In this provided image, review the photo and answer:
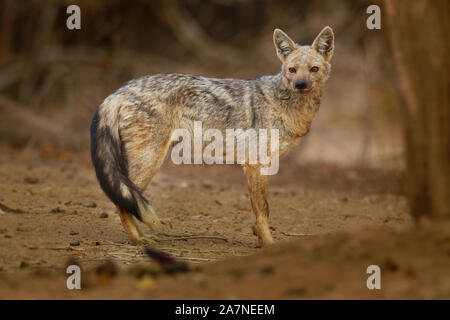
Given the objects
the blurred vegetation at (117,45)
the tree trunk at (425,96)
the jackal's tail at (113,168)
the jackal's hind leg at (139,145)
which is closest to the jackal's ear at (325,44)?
the jackal's hind leg at (139,145)

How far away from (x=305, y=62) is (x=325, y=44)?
1.16 ft

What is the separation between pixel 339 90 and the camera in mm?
14578

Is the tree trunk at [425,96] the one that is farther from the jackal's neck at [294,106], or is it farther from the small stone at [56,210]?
the small stone at [56,210]

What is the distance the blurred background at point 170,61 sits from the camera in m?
11.7

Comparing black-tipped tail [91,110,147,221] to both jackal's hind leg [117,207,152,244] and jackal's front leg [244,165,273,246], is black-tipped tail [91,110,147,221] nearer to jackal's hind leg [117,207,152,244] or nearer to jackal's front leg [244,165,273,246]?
jackal's hind leg [117,207,152,244]

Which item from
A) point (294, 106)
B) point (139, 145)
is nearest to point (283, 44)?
point (294, 106)

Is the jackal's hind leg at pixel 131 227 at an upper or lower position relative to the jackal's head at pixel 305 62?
lower

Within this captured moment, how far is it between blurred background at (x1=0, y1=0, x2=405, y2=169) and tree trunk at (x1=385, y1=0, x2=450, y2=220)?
660 centimetres

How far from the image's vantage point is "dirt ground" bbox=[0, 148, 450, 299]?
3559 mm

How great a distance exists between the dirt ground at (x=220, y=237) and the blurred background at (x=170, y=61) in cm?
110

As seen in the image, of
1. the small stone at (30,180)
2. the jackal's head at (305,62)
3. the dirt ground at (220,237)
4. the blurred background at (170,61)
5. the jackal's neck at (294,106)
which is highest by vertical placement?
the blurred background at (170,61)

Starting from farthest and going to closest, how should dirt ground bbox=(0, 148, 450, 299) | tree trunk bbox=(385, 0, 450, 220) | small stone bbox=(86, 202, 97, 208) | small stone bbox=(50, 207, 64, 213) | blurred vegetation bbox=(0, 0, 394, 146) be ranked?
blurred vegetation bbox=(0, 0, 394, 146), small stone bbox=(86, 202, 97, 208), small stone bbox=(50, 207, 64, 213), tree trunk bbox=(385, 0, 450, 220), dirt ground bbox=(0, 148, 450, 299)

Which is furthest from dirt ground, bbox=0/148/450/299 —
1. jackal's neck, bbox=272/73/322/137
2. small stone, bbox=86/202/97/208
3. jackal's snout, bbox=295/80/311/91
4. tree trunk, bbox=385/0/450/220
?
jackal's snout, bbox=295/80/311/91

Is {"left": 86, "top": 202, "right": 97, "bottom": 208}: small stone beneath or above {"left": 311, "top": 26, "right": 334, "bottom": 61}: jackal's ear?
beneath
